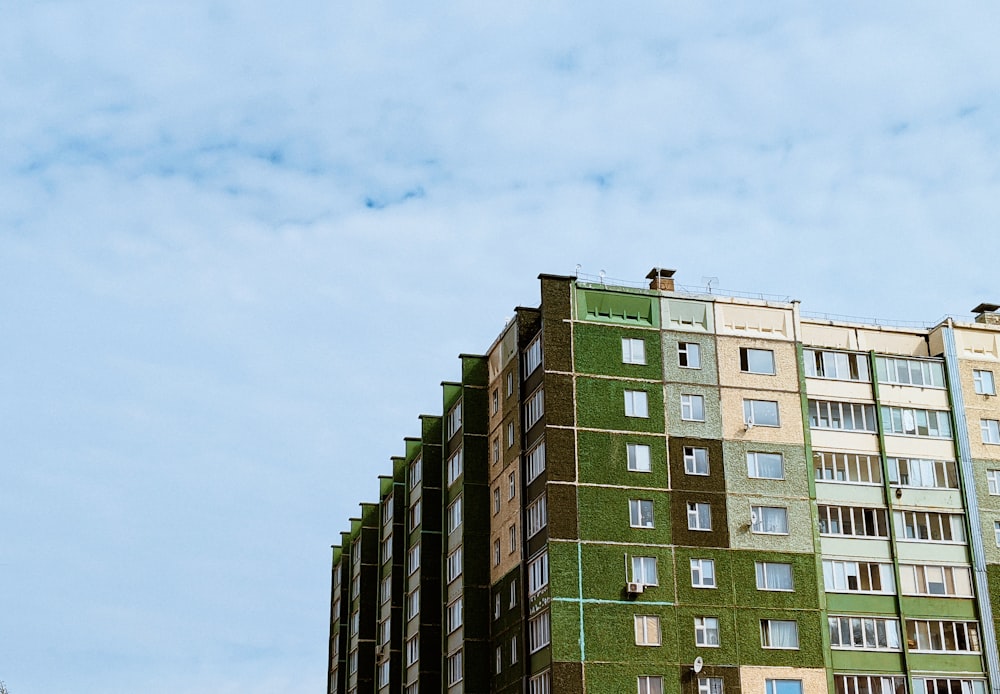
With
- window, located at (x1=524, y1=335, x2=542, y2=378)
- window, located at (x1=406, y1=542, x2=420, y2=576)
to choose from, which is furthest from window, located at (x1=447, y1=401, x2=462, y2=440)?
window, located at (x1=524, y1=335, x2=542, y2=378)

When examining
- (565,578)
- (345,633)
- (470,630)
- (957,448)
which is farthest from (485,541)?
(345,633)

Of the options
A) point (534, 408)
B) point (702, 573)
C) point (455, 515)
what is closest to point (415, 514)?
point (455, 515)

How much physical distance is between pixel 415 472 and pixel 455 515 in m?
10.3

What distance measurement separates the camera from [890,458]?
244 ft

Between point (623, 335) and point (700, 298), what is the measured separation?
533 cm

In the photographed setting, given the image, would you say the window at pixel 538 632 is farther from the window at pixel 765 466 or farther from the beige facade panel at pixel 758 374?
the beige facade panel at pixel 758 374

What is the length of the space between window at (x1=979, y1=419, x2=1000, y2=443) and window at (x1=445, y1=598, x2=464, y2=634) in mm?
30915

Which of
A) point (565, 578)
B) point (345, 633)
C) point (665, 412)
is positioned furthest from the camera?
point (345, 633)

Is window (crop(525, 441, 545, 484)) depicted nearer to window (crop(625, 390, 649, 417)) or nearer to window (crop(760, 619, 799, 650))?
window (crop(625, 390, 649, 417))

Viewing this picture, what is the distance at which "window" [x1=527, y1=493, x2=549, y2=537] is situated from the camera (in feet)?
226

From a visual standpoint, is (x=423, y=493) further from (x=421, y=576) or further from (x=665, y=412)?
(x=665, y=412)

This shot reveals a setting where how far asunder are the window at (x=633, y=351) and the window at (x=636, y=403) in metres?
1.72

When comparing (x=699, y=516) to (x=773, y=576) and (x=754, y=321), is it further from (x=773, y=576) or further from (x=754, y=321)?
(x=754, y=321)

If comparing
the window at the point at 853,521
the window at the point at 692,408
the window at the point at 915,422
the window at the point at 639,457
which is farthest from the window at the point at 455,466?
the window at the point at 915,422
